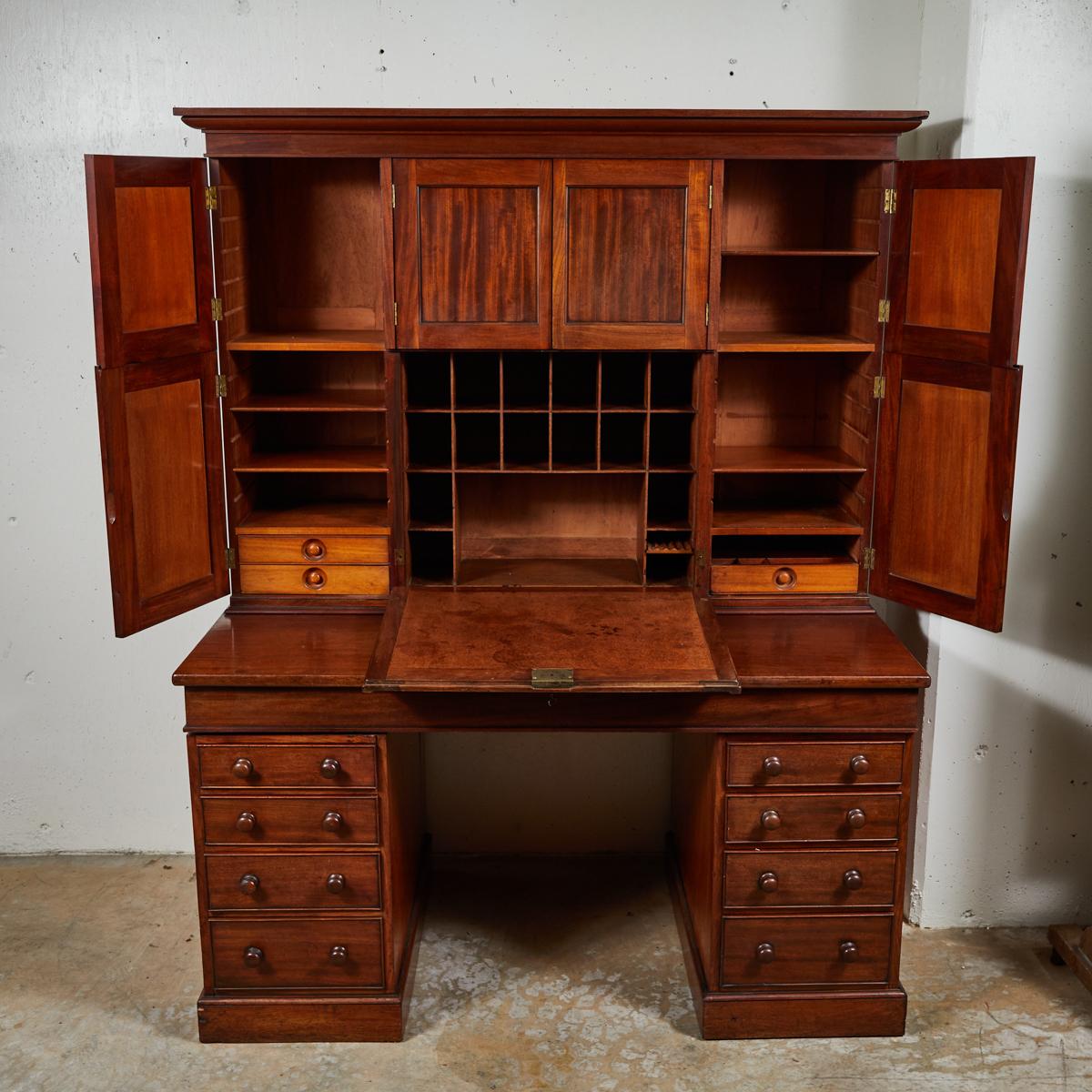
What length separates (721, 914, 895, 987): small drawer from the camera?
A: 334cm

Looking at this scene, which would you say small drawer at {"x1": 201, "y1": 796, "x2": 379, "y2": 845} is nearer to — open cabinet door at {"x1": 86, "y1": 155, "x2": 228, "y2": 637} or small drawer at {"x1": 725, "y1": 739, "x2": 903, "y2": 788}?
open cabinet door at {"x1": 86, "y1": 155, "x2": 228, "y2": 637}

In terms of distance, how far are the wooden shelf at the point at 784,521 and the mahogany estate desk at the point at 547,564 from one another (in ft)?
0.05

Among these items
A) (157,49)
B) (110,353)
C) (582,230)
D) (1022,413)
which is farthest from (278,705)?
(1022,413)

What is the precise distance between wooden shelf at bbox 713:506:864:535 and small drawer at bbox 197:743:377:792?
1.17 m

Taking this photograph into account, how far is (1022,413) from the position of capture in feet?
12.0

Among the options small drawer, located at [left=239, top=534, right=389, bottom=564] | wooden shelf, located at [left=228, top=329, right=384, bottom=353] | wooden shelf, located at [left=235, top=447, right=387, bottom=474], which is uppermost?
wooden shelf, located at [left=228, top=329, right=384, bottom=353]

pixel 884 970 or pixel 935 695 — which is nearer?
pixel 884 970

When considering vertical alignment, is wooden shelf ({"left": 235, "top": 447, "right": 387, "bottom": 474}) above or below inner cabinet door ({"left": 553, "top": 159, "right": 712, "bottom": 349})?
below

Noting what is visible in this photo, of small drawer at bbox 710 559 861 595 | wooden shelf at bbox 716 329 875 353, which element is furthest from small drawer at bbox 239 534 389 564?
wooden shelf at bbox 716 329 875 353

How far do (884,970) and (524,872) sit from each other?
1.31m

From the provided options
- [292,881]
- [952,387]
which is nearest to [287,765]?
[292,881]

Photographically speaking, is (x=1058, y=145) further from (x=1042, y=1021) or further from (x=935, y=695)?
(x=1042, y=1021)

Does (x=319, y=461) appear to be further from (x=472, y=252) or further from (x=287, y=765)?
(x=287, y=765)

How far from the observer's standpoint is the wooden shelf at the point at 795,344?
11.3 feet
